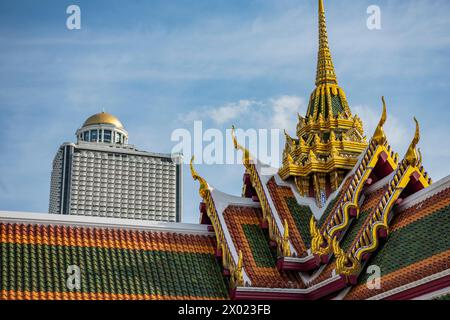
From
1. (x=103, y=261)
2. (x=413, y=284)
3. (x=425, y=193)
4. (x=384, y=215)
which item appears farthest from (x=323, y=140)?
(x=413, y=284)

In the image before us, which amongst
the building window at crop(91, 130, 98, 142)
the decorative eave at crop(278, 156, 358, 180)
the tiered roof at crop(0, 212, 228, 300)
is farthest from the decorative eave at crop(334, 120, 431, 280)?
the building window at crop(91, 130, 98, 142)

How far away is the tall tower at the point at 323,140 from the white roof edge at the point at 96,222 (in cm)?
396

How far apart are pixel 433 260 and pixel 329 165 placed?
331 inches

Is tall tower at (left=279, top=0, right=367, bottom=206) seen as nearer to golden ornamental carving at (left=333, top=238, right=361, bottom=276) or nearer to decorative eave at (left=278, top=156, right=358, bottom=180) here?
decorative eave at (left=278, top=156, right=358, bottom=180)

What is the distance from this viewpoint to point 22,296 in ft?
66.6

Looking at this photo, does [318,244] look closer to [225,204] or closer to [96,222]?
[225,204]

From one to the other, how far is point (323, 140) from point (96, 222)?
28.1 feet

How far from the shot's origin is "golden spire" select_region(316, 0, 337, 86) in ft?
96.5

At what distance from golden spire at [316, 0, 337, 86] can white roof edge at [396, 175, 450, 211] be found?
28.5 ft

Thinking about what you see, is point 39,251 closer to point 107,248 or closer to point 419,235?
point 107,248

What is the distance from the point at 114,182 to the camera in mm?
108938
